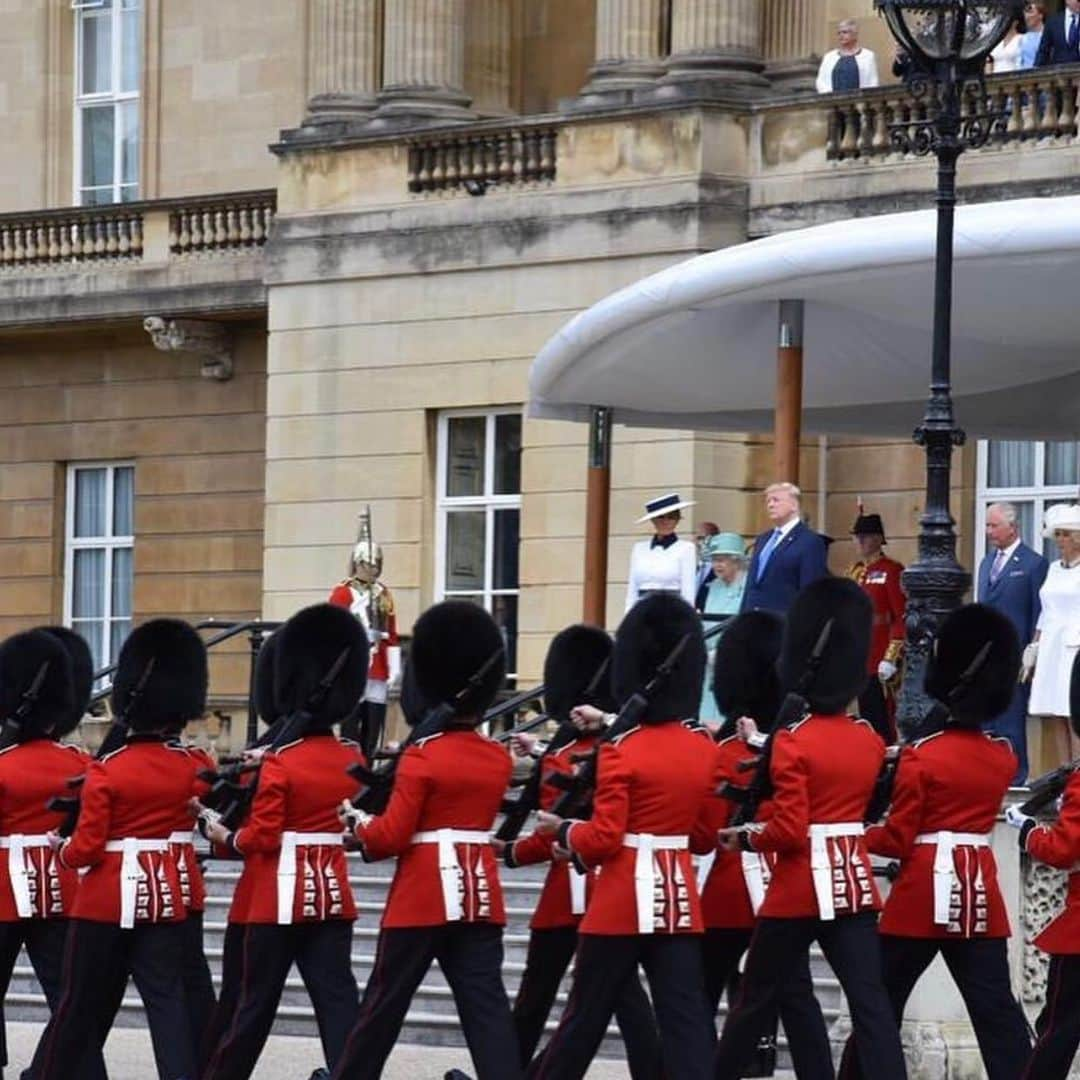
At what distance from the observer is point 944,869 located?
43.7 feet

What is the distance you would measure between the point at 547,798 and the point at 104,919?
5.13ft

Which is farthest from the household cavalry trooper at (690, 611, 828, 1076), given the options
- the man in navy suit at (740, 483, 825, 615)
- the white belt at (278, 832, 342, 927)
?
the man in navy suit at (740, 483, 825, 615)

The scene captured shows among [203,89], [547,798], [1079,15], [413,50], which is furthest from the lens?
[203,89]

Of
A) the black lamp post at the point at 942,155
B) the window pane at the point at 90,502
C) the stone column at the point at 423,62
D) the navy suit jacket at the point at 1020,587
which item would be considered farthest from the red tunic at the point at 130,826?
the window pane at the point at 90,502

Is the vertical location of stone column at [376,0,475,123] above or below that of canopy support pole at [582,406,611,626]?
above

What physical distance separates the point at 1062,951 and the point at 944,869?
59 cm

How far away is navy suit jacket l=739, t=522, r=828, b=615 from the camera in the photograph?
1795 cm

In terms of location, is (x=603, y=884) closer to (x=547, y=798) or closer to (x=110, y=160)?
(x=547, y=798)

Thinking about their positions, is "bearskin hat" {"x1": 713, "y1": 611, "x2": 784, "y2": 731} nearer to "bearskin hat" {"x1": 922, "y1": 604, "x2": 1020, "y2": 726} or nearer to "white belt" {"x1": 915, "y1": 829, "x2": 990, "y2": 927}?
"bearskin hat" {"x1": 922, "y1": 604, "x2": 1020, "y2": 726}

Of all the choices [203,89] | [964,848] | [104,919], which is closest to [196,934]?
[104,919]

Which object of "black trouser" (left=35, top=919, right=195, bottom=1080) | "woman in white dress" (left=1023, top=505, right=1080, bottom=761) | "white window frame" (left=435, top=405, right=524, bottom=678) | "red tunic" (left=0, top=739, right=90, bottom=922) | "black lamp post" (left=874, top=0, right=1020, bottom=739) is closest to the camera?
"black trouser" (left=35, top=919, right=195, bottom=1080)

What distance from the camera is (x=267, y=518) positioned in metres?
27.6

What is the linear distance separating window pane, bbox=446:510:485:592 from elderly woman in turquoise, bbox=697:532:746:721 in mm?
7448

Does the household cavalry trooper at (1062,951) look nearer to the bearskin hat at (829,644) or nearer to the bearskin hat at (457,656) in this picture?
the bearskin hat at (829,644)
